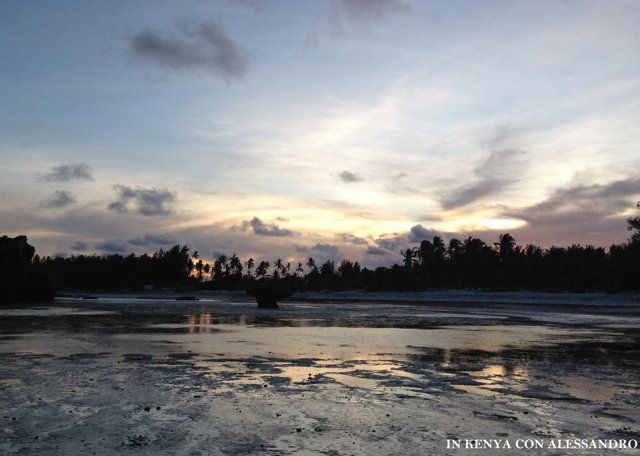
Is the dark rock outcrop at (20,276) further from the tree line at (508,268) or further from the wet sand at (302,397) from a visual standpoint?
the wet sand at (302,397)

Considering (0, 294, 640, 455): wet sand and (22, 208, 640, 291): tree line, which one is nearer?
(0, 294, 640, 455): wet sand

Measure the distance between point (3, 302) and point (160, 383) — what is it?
7102cm

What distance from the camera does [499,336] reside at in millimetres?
28297

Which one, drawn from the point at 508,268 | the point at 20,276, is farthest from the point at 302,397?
the point at 508,268

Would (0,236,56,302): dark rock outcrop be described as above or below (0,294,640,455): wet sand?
above

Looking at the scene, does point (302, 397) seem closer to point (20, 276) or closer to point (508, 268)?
point (20, 276)

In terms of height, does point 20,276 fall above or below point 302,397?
above

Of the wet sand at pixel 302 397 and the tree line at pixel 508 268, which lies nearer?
the wet sand at pixel 302 397

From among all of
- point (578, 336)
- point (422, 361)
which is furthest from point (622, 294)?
point (422, 361)

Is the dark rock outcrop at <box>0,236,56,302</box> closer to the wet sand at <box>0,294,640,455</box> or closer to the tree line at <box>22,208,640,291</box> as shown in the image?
the tree line at <box>22,208,640,291</box>

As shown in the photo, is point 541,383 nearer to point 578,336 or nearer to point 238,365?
point 238,365

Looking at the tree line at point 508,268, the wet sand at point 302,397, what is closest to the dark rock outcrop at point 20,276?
A: the tree line at point 508,268

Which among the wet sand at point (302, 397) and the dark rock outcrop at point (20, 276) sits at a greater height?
the dark rock outcrop at point (20, 276)

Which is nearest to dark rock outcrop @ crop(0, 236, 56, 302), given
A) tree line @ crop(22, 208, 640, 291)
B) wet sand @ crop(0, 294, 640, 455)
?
tree line @ crop(22, 208, 640, 291)
